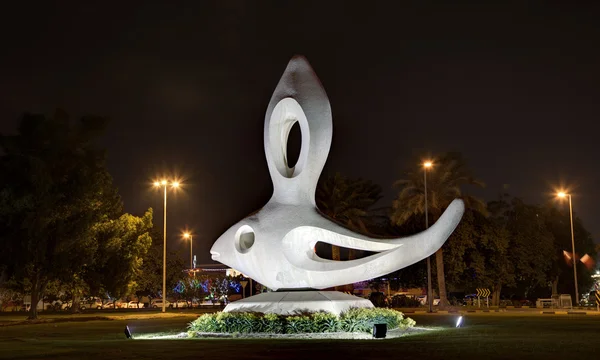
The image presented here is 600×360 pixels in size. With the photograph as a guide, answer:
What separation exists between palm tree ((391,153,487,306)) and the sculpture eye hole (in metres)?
27.9

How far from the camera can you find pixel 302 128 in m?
25.5

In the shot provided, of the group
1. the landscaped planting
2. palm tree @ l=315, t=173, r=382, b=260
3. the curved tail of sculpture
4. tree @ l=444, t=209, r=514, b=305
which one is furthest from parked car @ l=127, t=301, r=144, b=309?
the curved tail of sculpture

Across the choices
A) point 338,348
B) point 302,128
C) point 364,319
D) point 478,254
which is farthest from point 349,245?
point 478,254

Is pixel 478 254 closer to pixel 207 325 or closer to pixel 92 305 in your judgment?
pixel 207 325

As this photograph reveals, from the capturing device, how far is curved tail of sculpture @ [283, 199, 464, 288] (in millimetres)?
23625

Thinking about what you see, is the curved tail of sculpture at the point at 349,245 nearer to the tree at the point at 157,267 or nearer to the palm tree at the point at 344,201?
the palm tree at the point at 344,201

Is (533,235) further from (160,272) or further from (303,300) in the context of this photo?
(303,300)

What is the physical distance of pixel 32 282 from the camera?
45531mm

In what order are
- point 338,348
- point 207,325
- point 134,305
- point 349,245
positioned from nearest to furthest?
point 338,348 < point 207,325 < point 349,245 < point 134,305

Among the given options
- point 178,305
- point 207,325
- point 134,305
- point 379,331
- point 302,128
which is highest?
point 302,128

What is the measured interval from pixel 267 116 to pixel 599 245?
60.3 metres

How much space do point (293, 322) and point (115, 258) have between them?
3122 cm

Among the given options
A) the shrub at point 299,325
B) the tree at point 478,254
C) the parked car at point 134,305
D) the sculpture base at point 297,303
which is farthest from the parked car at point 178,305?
the shrub at point 299,325

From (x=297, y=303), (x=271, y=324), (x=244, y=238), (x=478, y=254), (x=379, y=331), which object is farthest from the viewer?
(x=478, y=254)
